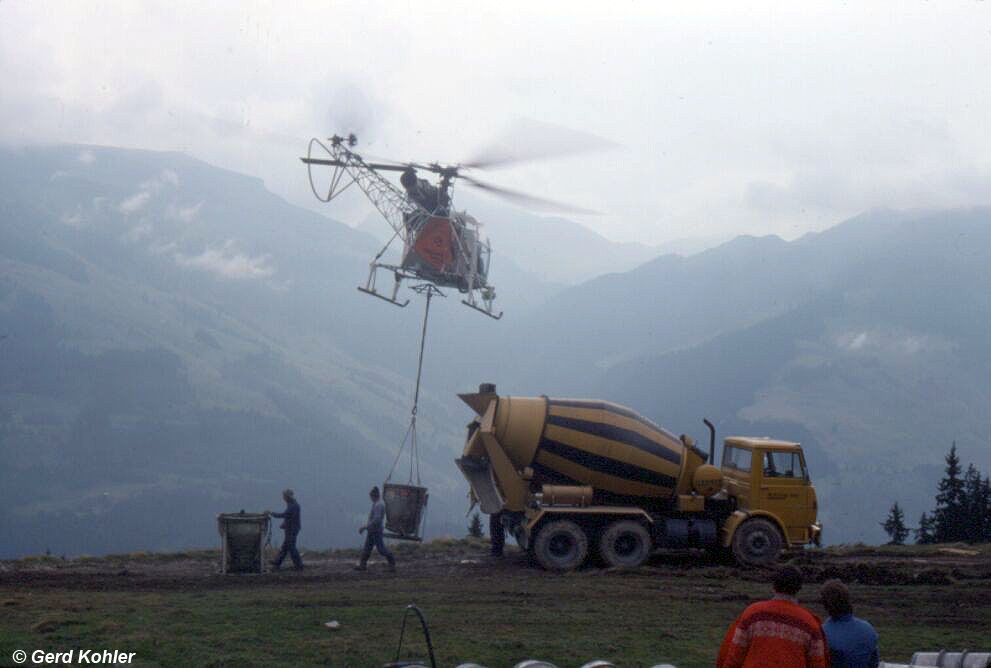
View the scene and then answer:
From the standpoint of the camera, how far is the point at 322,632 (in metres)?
11.8

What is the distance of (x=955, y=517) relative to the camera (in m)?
40.2


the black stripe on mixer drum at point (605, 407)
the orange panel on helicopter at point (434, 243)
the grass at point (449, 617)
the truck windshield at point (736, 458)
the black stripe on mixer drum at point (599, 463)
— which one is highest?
the orange panel on helicopter at point (434, 243)

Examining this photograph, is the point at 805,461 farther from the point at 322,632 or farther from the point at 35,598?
the point at 35,598

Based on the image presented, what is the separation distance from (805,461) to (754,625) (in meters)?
13.9

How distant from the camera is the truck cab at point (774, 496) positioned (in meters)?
18.9

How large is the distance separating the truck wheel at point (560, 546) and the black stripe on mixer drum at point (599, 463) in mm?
1209

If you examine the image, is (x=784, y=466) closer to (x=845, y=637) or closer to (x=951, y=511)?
(x=845, y=637)

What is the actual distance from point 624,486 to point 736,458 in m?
2.52

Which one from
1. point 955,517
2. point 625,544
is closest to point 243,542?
point 625,544

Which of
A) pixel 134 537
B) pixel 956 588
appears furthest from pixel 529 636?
pixel 134 537

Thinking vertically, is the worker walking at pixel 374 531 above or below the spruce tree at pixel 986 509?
below

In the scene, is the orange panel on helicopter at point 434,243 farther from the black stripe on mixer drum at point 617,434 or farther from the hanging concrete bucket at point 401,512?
the hanging concrete bucket at point 401,512

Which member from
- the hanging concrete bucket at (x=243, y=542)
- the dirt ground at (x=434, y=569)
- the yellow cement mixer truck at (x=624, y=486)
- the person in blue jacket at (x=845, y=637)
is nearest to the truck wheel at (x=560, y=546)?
the yellow cement mixer truck at (x=624, y=486)

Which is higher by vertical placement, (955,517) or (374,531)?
(955,517)
